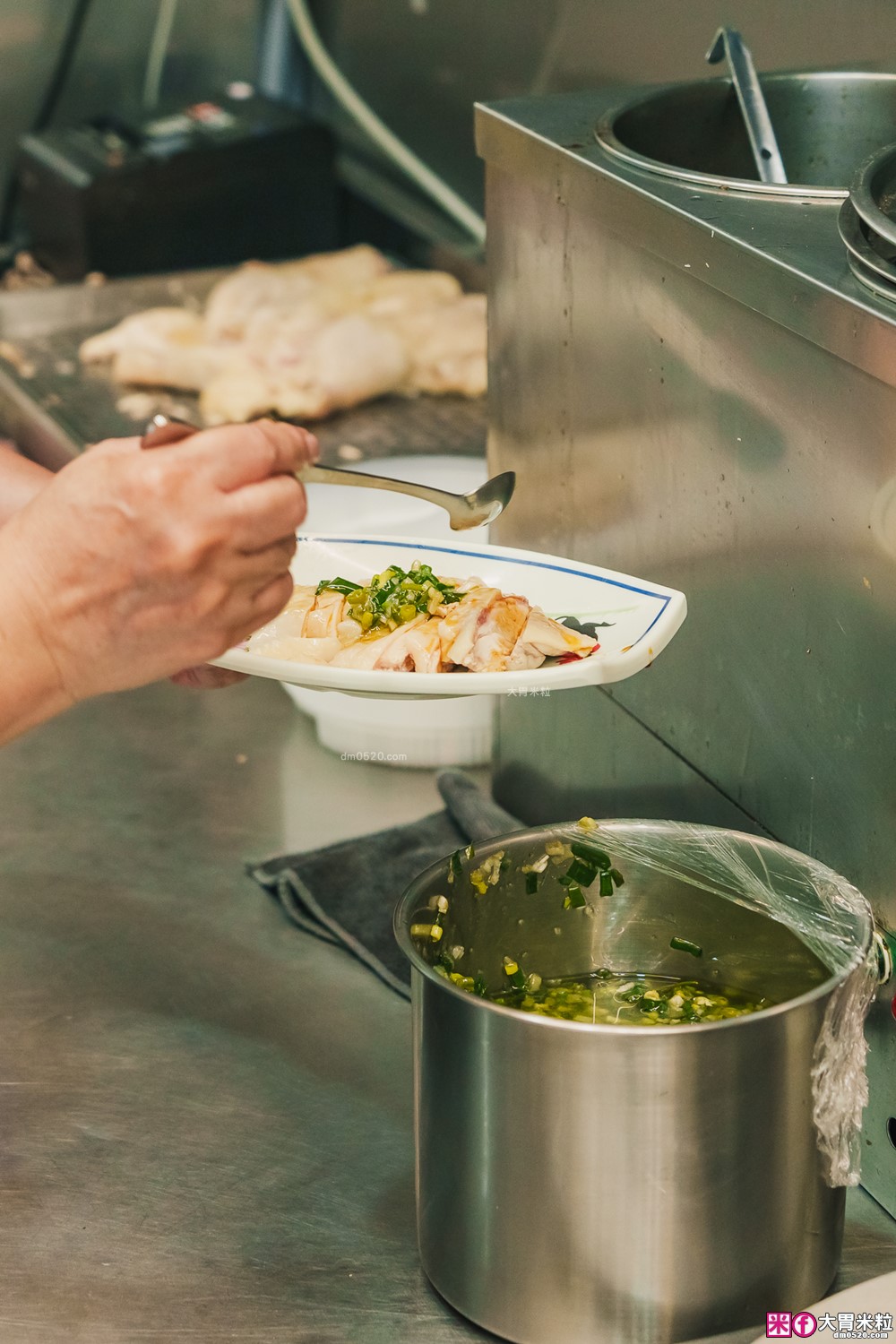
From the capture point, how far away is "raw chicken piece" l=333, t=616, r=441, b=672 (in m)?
1.16

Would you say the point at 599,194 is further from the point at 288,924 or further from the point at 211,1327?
the point at 211,1327

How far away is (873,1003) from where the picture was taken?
3.62 feet

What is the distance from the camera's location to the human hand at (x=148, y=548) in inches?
35.3

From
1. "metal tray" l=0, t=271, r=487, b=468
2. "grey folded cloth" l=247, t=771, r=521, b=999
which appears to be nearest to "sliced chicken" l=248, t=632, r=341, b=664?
"grey folded cloth" l=247, t=771, r=521, b=999

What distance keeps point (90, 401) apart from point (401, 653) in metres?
1.46

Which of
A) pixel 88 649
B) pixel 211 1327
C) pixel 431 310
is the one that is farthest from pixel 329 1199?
pixel 431 310

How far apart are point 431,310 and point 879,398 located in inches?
66.9

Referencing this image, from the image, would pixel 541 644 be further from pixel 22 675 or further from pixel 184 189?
pixel 184 189

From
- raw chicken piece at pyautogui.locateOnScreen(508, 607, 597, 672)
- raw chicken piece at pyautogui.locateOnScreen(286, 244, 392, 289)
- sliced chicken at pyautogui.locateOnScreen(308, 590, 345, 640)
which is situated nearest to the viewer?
raw chicken piece at pyautogui.locateOnScreen(508, 607, 597, 672)

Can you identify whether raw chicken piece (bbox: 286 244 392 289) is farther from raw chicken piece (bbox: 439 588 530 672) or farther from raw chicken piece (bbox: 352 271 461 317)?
raw chicken piece (bbox: 439 588 530 672)

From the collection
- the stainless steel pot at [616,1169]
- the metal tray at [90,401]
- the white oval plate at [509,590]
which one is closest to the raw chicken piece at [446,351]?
the metal tray at [90,401]

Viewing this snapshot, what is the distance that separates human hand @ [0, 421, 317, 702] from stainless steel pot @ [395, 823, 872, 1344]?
264mm

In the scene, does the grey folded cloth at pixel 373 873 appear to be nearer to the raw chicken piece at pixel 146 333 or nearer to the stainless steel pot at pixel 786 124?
the stainless steel pot at pixel 786 124

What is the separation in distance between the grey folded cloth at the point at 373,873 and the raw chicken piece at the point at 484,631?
0.37m
